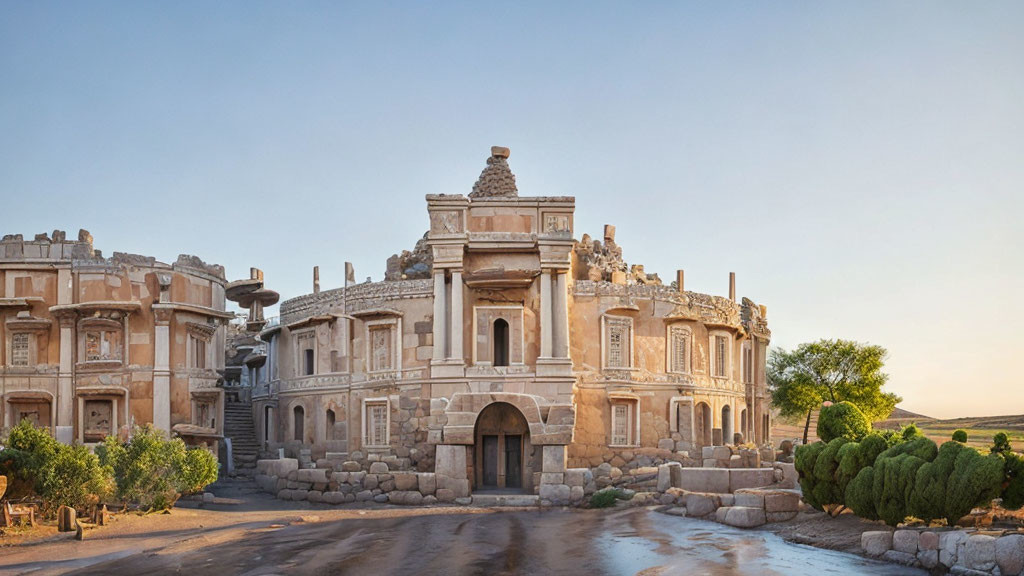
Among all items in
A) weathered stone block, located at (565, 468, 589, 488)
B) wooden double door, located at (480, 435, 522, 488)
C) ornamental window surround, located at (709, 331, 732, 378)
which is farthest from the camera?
ornamental window surround, located at (709, 331, 732, 378)

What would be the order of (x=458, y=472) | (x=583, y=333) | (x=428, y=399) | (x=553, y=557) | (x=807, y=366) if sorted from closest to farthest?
1. (x=553, y=557)
2. (x=458, y=472)
3. (x=428, y=399)
4. (x=583, y=333)
5. (x=807, y=366)

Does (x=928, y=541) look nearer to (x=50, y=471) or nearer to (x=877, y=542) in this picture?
(x=877, y=542)

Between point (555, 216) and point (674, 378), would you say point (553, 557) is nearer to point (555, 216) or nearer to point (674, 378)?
point (555, 216)

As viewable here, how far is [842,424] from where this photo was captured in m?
26.8

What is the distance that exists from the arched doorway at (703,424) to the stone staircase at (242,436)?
61.7ft

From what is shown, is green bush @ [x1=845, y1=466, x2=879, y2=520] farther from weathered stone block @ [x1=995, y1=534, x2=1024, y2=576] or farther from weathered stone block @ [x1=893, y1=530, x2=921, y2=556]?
weathered stone block @ [x1=995, y1=534, x2=1024, y2=576]

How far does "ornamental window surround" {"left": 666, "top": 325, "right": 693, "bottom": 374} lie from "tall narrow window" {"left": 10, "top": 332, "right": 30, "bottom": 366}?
24590 millimetres

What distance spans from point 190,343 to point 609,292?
53.7 feet

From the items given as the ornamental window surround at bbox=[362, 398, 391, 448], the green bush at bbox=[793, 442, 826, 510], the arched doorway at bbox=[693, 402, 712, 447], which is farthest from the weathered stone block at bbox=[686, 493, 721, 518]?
the ornamental window surround at bbox=[362, 398, 391, 448]

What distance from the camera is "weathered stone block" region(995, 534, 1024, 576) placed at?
59.3ft

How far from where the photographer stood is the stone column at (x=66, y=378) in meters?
35.1

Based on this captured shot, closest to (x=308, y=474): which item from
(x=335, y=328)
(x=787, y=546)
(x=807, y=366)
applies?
(x=335, y=328)

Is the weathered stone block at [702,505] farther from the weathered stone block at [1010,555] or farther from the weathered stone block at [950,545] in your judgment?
the weathered stone block at [1010,555]

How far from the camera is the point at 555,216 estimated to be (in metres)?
36.0
